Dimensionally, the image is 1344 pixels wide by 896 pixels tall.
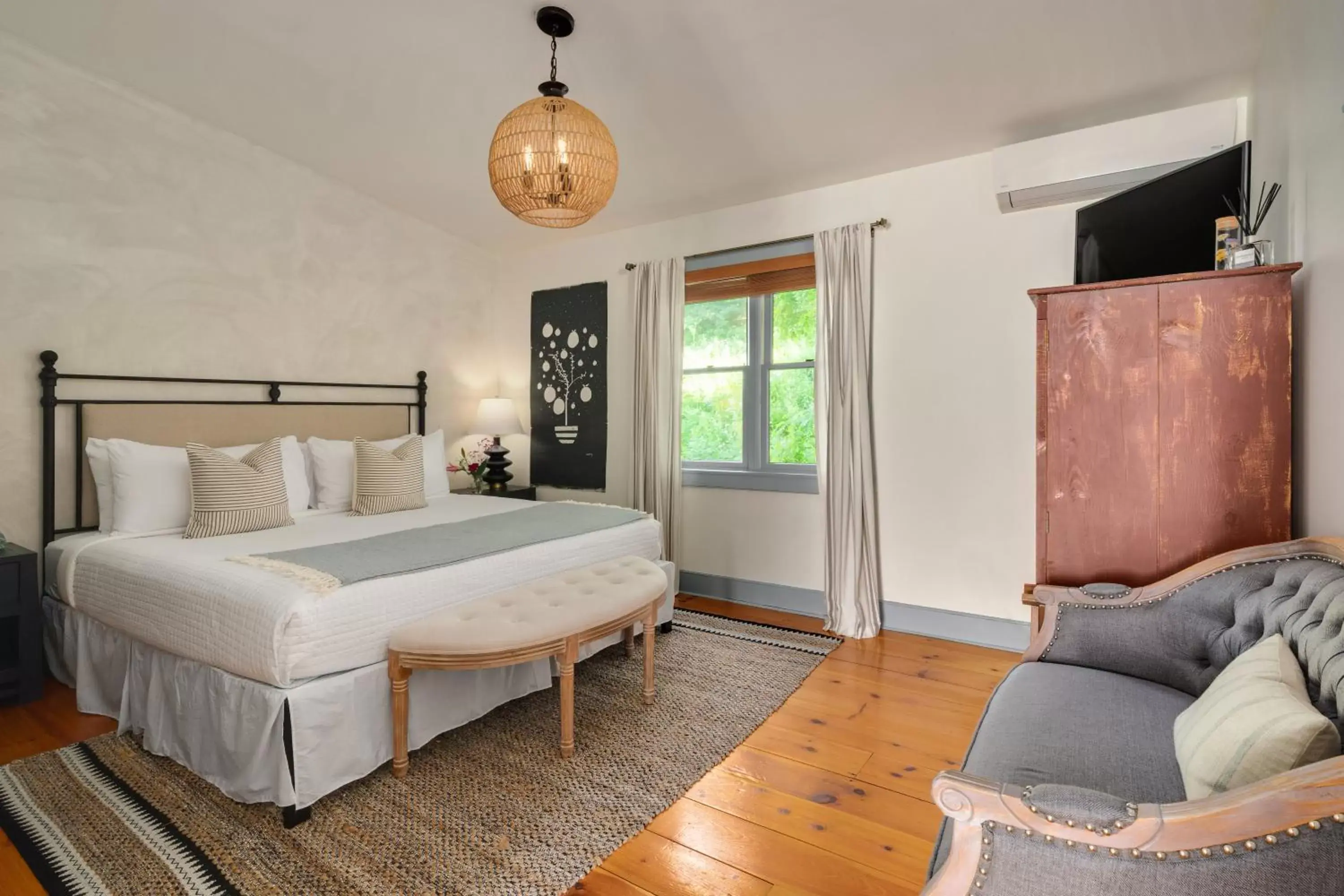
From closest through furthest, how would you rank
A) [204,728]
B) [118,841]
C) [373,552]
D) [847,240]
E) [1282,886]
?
[1282,886] → [118,841] → [204,728] → [373,552] → [847,240]

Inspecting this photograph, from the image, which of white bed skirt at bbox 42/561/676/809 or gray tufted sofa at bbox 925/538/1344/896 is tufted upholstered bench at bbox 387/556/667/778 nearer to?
white bed skirt at bbox 42/561/676/809

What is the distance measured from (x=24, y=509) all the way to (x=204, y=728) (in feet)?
6.00

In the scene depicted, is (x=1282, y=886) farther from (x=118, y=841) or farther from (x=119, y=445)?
(x=119, y=445)

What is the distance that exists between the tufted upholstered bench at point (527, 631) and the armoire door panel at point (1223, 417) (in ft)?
5.67

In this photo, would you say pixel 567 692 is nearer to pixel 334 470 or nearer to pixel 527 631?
pixel 527 631

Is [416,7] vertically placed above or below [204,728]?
above

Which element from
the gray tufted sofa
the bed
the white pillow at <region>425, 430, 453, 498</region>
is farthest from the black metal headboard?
the gray tufted sofa

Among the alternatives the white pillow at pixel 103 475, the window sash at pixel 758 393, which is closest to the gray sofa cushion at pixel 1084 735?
the window sash at pixel 758 393

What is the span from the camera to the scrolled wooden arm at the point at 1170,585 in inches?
60.3

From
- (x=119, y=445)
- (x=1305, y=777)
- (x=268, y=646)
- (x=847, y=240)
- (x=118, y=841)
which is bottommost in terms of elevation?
(x=118, y=841)

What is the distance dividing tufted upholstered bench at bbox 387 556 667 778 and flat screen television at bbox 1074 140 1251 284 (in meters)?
Answer: 2.01

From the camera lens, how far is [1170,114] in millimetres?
2676

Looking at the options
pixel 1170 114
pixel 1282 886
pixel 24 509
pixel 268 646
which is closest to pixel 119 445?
pixel 24 509

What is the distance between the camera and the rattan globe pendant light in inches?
84.9
